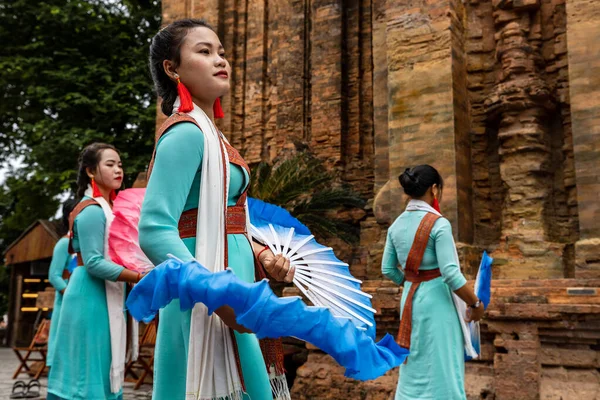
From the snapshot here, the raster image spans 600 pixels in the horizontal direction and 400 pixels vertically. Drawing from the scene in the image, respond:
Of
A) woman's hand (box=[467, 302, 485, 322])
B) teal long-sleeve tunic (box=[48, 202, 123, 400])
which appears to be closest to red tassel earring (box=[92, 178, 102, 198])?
teal long-sleeve tunic (box=[48, 202, 123, 400])

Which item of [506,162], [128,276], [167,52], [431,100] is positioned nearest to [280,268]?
[167,52]

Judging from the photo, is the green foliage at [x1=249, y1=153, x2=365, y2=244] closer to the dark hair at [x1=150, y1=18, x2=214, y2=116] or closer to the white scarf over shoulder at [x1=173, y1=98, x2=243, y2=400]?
the dark hair at [x1=150, y1=18, x2=214, y2=116]

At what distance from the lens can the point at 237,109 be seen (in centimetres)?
1276

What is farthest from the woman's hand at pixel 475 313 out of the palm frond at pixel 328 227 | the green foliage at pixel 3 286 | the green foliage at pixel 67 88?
the green foliage at pixel 3 286

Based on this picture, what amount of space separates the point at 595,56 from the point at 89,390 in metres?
5.88

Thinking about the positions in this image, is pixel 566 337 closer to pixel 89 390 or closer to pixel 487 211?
pixel 487 211

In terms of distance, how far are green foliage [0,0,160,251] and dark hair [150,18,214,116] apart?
14.4 m

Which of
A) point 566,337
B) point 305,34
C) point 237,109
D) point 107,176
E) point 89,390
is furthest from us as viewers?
point 237,109

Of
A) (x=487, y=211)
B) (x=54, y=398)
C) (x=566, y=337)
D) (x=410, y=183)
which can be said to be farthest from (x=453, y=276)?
(x=487, y=211)

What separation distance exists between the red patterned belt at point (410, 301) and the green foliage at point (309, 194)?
4.56 meters

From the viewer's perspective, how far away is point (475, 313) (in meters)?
4.76

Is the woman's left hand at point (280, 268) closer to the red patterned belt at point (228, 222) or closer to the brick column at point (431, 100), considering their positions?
the red patterned belt at point (228, 222)

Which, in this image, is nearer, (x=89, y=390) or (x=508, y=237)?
(x=89, y=390)

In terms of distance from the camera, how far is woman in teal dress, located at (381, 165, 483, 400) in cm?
461
